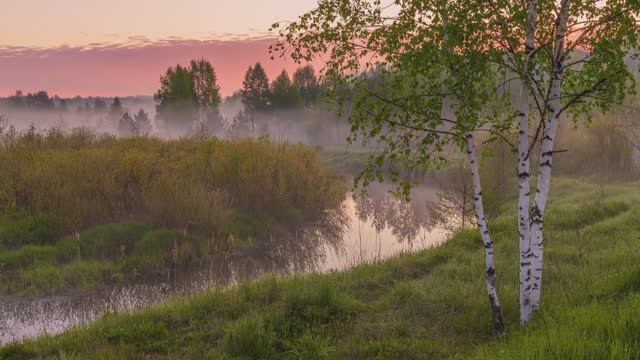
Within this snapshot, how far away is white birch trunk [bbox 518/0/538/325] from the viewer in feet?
20.9

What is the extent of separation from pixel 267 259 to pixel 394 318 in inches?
341

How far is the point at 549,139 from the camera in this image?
653 cm

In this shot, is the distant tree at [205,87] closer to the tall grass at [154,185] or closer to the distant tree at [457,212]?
the tall grass at [154,185]

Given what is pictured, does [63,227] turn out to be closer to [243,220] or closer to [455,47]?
[243,220]

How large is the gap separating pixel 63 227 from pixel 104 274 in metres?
3.03

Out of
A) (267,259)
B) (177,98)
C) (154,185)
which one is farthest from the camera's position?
(177,98)

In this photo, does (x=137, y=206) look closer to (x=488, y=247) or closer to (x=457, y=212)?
(x=457, y=212)

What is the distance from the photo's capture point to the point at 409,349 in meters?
6.82

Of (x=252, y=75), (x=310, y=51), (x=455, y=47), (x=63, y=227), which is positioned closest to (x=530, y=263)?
(x=455, y=47)

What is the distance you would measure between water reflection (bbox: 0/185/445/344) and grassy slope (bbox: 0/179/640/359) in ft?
5.44

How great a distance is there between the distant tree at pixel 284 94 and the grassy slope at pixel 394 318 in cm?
6092

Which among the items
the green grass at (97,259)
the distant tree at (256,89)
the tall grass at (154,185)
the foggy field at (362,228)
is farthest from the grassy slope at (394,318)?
the distant tree at (256,89)

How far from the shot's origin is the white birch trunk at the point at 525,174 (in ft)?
20.9

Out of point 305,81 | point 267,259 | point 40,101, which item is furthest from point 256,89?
point 40,101
